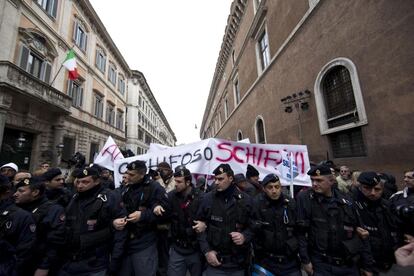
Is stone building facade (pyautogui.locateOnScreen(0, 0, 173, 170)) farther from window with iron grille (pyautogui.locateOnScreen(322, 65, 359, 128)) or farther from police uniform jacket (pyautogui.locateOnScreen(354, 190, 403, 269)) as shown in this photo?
window with iron grille (pyautogui.locateOnScreen(322, 65, 359, 128))

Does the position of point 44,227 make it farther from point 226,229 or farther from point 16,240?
point 226,229

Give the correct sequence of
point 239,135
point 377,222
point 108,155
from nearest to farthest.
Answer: point 377,222
point 108,155
point 239,135

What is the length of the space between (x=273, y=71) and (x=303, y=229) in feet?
34.5

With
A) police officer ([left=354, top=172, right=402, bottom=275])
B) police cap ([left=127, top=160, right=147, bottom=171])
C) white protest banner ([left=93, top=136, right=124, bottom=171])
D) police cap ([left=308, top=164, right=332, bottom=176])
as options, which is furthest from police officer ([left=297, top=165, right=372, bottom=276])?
white protest banner ([left=93, top=136, right=124, bottom=171])

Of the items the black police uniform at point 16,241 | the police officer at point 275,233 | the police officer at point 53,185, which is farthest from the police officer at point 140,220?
the police officer at point 275,233

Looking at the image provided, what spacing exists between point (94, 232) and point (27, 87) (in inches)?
461

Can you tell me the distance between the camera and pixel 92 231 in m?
2.25

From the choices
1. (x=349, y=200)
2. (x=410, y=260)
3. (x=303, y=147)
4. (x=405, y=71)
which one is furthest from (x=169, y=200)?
(x=405, y=71)

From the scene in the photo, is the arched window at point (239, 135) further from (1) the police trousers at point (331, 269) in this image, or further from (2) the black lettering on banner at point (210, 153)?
(1) the police trousers at point (331, 269)

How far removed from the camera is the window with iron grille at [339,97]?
264 inches

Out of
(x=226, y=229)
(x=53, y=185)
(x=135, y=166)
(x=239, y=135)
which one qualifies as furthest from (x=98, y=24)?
(x=226, y=229)

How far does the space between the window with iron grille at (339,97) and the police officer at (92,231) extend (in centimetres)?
702

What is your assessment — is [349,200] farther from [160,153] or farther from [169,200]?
[160,153]

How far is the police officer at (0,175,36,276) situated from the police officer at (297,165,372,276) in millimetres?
2827
